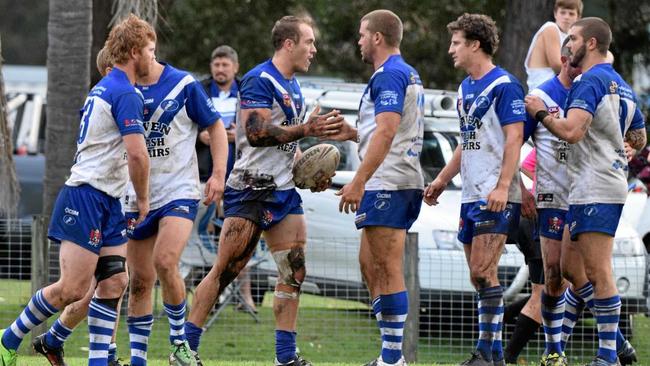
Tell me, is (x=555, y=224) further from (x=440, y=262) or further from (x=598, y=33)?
(x=440, y=262)

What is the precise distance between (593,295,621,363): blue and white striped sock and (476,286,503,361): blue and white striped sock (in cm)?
72

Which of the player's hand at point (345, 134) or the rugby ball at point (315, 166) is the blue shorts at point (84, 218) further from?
the player's hand at point (345, 134)

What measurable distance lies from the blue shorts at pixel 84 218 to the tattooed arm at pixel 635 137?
12.7 feet

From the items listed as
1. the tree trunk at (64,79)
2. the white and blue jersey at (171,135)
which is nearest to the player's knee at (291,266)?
the white and blue jersey at (171,135)

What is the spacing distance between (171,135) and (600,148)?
2990 millimetres

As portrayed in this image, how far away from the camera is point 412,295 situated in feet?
36.9

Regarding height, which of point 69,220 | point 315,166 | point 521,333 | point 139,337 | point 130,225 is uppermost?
point 315,166

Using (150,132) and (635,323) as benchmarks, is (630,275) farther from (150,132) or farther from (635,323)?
(150,132)

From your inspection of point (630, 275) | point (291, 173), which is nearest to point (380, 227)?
point (291, 173)

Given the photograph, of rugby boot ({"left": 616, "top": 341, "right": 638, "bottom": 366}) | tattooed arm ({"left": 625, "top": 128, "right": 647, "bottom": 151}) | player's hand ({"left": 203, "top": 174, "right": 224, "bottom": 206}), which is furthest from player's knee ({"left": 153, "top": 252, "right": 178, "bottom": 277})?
rugby boot ({"left": 616, "top": 341, "right": 638, "bottom": 366})

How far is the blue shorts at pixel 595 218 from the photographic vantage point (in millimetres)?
8547

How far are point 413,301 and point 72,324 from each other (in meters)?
3.72

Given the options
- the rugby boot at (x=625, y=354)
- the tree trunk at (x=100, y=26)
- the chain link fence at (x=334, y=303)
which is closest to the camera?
the rugby boot at (x=625, y=354)

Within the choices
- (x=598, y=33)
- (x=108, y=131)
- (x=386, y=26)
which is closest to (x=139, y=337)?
(x=108, y=131)
